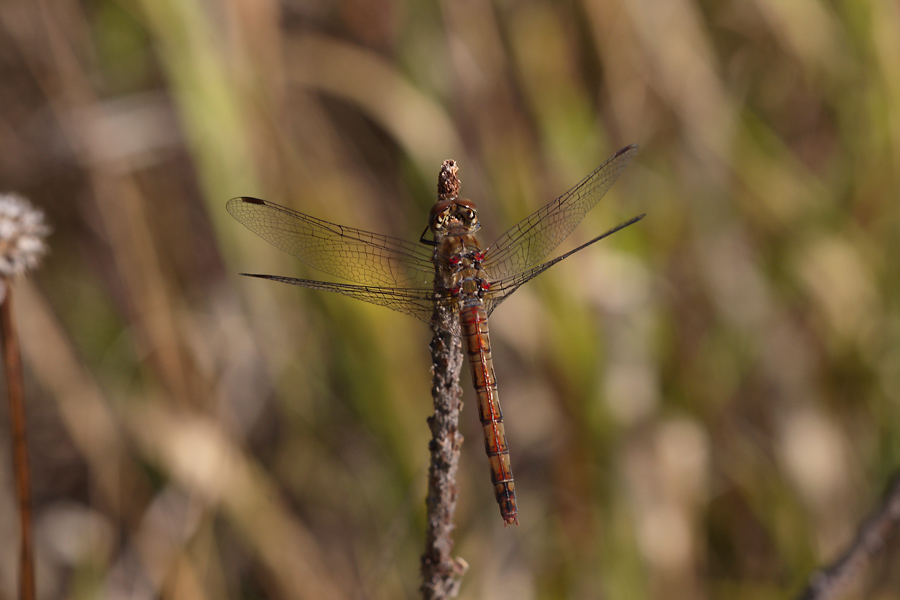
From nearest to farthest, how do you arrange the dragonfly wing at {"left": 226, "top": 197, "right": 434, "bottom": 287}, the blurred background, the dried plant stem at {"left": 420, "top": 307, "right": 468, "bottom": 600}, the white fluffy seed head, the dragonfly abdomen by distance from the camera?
the dried plant stem at {"left": 420, "top": 307, "right": 468, "bottom": 600} < the white fluffy seed head < the dragonfly abdomen < the dragonfly wing at {"left": 226, "top": 197, "right": 434, "bottom": 287} < the blurred background

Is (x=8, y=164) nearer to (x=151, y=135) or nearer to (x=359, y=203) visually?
(x=151, y=135)

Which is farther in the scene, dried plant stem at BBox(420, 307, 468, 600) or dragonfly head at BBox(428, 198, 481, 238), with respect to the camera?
dragonfly head at BBox(428, 198, 481, 238)

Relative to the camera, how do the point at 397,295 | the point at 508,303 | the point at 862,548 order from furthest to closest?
the point at 508,303, the point at 397,295, the point at 862,548

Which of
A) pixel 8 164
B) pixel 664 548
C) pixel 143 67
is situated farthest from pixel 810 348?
pixel 8 164

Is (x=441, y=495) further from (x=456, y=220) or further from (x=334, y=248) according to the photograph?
(x=334, y=248)

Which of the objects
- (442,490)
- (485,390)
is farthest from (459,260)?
(442,490)

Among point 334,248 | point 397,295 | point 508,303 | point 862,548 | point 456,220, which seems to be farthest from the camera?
point 508,303

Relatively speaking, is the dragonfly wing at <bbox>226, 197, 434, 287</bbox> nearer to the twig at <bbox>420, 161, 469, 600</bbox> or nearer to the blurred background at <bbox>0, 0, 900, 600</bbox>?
the blurred background at <bbox>0, 0, 900, 600</bbox>

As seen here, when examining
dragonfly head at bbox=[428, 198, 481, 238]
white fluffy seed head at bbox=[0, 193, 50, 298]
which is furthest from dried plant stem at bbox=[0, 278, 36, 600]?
dragonfly head at bbox=[428, 198, 481, 238]

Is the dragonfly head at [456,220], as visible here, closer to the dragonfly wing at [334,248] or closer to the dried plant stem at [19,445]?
the dragonfly wing at [334,248]
